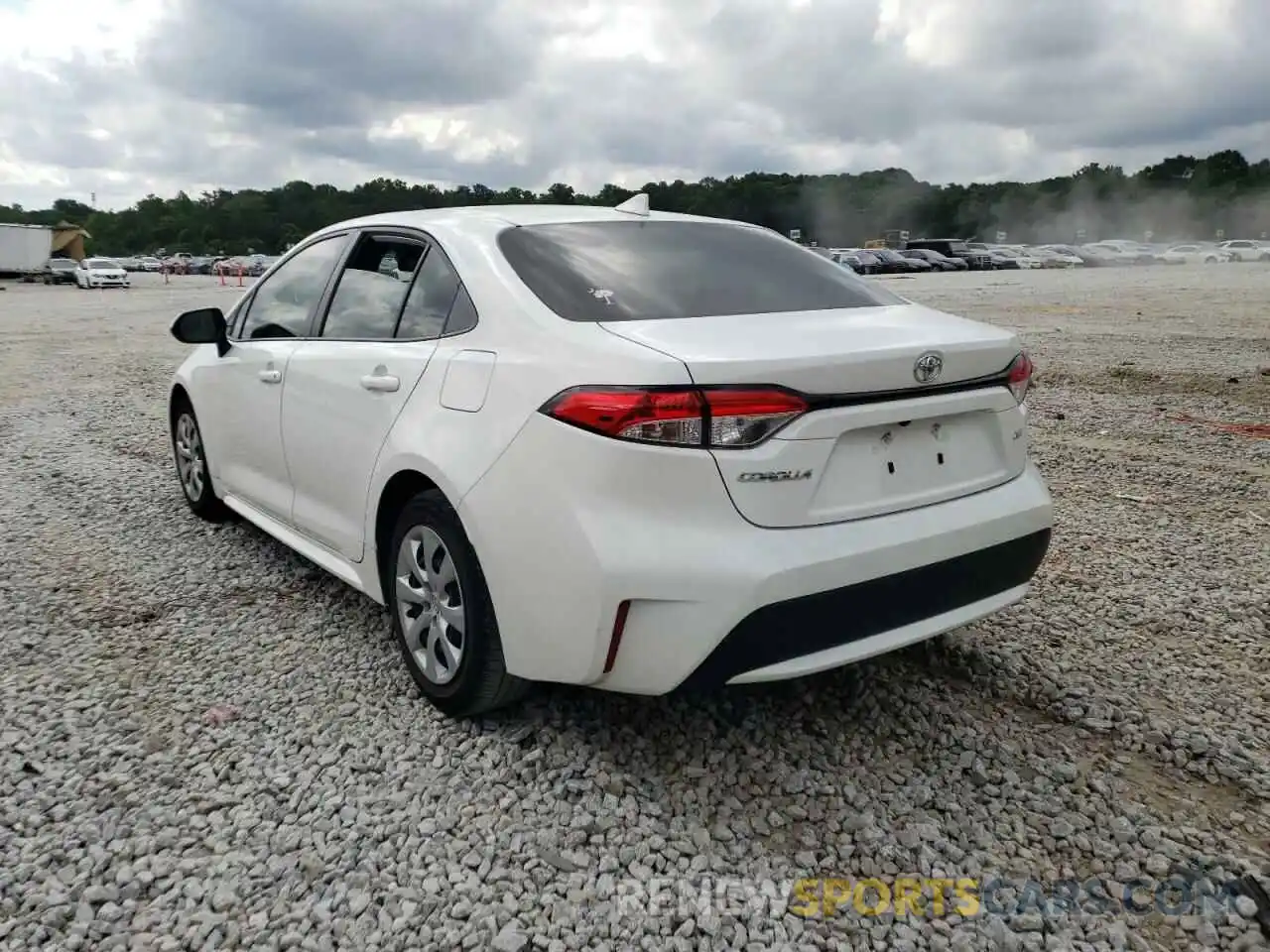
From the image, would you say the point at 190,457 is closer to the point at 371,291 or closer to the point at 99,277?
the point at 371,291

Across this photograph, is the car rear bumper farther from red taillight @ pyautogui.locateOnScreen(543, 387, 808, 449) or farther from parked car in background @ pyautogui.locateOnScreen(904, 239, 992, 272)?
parked car in background @ pyautogui.locateOnScreen(904, 239, 992, 272)

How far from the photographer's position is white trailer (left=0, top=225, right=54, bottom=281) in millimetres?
46656

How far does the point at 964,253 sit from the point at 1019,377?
2411 inches

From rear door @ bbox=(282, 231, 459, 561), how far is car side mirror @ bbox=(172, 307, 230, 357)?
87 centimetres

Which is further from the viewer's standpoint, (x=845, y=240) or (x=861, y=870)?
(x=845, y=240)

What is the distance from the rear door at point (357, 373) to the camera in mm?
3221

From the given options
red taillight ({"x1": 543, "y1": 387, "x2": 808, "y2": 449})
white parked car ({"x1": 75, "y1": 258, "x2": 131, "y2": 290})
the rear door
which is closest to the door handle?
the rear door

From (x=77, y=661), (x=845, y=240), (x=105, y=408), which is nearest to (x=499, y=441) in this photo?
(x=77, y=661)

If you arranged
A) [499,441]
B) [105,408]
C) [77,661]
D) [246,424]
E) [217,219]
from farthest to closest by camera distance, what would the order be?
[217,219] → [105,408] → [246,424] → [77,661] → [499,441]

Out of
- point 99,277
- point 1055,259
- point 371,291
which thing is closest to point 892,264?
point 1055,259

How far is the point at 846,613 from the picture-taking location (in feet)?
8.37

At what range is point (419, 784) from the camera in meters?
2.80

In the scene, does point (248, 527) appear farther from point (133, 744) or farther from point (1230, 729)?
point (1230, 729)

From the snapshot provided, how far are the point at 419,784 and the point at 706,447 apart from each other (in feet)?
4.21
